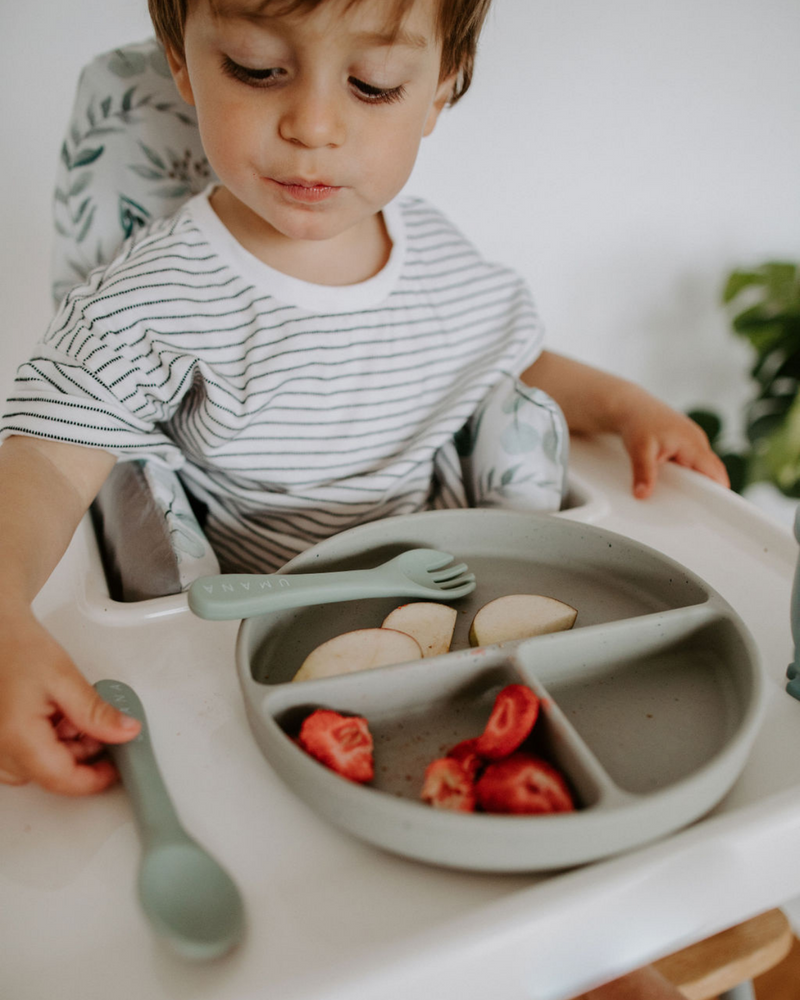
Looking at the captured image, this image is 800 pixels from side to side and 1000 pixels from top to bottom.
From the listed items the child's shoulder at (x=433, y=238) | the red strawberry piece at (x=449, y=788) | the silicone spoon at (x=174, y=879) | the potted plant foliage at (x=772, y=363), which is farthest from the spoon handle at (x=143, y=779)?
the potted plant foliage at (x=772, y=363)

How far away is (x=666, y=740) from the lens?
A: 0.45m

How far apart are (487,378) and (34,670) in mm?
540

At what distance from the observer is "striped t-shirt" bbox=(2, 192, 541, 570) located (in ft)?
2.17

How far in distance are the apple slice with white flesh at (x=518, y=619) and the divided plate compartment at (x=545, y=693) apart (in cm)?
2

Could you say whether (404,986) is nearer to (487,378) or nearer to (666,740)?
(666,740)

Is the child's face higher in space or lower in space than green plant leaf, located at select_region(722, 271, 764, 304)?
higher

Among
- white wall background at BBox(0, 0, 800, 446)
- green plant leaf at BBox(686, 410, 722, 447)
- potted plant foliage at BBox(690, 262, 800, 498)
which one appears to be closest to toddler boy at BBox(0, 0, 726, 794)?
white wall background at BBox(0, 0, 800, 446)

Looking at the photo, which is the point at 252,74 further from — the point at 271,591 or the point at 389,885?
the point at 389,885

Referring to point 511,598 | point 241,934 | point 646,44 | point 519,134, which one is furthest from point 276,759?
point 646,44

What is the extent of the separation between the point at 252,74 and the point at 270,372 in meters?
0.26

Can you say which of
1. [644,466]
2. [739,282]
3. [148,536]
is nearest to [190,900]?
[148,536]

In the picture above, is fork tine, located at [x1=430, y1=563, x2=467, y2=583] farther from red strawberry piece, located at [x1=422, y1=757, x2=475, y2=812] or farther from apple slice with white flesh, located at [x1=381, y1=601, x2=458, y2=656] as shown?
red strawberry piece, located at [x1=422, y1=757, x2=475, y2=812]

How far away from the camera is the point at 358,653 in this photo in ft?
1.61

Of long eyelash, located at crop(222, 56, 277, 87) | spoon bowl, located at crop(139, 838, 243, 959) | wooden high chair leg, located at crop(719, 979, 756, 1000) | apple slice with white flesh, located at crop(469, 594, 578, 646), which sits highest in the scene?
long eyelash, located at crop(222, 56, 277, 87)
